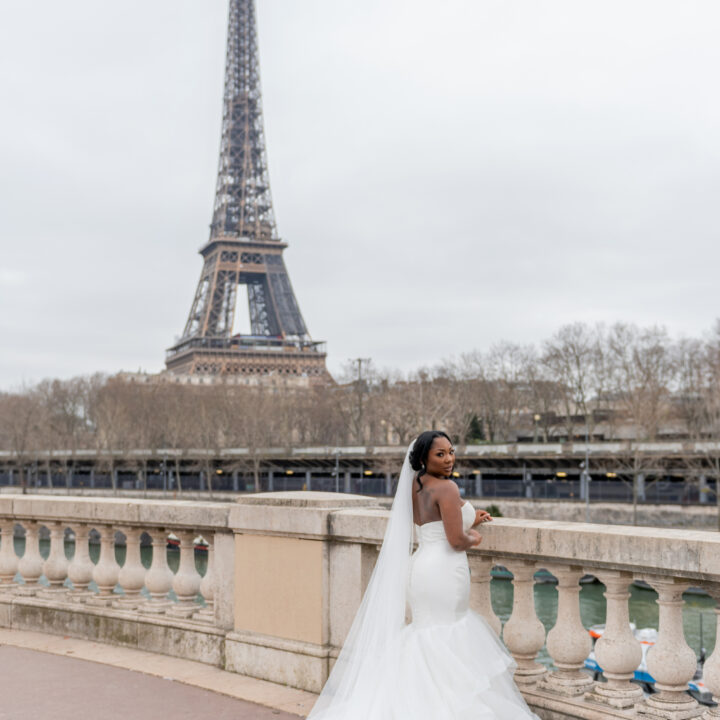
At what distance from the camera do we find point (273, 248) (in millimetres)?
103312

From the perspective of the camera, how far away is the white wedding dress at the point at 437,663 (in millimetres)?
4316

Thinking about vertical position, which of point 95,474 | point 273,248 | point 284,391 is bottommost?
point 95,474

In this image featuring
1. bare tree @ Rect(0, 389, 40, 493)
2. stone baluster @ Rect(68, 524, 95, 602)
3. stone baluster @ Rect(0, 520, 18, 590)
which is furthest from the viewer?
bare tree @ Rect(0, 389, 40, 493)

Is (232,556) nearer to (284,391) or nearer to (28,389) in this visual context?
(284,391)

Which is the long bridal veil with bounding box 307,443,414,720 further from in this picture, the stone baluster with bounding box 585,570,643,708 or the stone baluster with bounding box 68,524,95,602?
the stone baluster with bounding box 68,524,95,602

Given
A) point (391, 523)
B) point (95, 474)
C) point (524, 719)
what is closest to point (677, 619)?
point (524, 719)

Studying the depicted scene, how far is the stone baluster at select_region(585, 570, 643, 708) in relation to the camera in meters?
4.42

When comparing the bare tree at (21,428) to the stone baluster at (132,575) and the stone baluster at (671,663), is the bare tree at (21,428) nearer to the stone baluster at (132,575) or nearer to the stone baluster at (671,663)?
the stone baluster at (132,575)

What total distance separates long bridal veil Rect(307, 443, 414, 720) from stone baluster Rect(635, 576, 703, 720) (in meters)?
1.22

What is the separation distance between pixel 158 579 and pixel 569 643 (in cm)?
329

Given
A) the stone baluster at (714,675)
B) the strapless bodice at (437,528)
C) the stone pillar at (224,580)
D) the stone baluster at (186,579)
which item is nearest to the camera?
the stone baluster at (714,675)

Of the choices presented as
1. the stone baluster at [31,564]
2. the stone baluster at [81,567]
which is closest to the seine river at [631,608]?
the stone baluster at [31,564]

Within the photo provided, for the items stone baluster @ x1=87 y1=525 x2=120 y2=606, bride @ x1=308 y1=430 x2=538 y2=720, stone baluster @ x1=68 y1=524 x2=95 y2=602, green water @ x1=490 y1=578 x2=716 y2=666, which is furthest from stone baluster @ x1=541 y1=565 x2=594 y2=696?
green water @ x1=490 y1=578 x2=716 y2=666

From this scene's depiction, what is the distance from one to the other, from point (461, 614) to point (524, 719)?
Answer: 552 millimetres
